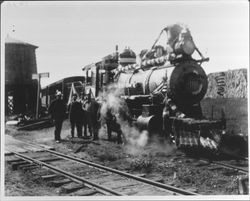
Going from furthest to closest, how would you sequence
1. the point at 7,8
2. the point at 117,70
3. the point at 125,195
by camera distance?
the point at 117,70 → the point at 7,8 → the point at 125,195

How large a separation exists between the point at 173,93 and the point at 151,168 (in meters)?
1.48

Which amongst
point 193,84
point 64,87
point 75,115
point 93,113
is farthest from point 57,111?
point 193,84

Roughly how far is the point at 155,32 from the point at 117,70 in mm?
2576

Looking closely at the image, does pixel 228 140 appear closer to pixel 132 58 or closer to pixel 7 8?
pixel 132 58

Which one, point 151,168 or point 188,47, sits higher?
point 188,47

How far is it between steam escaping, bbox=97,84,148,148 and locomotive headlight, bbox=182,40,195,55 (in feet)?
5.25

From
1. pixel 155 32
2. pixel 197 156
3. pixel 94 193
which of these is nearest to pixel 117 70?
pixel 155 32

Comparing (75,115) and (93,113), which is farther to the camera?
(75,115)

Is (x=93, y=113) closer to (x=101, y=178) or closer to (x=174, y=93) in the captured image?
(x=174, y=93)

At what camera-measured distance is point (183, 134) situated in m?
5.64

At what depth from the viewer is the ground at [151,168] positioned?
171 inches

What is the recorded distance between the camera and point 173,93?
19.5 ft

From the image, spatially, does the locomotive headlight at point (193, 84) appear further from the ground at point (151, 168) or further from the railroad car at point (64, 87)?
the railroad car at point (64, 87)

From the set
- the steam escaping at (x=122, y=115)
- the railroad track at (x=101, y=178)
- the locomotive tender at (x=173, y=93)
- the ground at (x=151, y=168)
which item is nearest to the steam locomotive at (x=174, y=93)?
the locomotive tender at (x=173, y=93)
